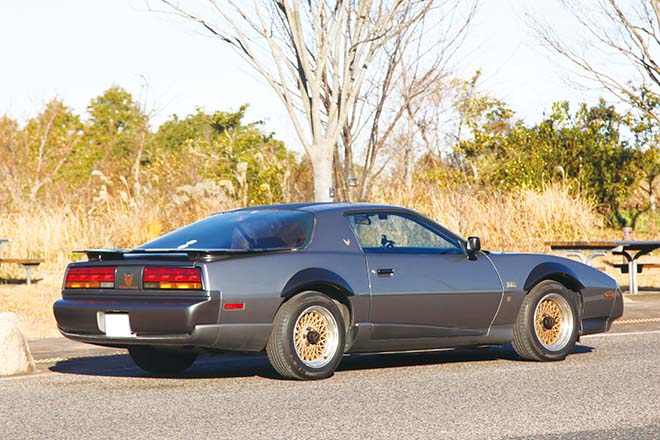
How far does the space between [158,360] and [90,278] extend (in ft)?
3.44

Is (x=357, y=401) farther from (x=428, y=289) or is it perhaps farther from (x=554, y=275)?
(x=554, y=275)

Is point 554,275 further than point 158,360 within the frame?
Yes

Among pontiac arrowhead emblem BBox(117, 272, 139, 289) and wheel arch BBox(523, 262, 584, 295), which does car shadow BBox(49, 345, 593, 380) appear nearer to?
wheel arch BBox(523, 262, 584, 295)

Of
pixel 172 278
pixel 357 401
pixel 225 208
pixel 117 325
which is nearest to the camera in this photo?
pixel 357 401

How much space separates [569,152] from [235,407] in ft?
76.4

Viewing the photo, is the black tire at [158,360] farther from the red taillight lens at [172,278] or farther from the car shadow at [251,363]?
the red taillight lens at [172,278]

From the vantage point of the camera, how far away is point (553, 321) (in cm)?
954

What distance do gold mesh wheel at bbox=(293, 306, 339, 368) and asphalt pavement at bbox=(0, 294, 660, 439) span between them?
20 cm

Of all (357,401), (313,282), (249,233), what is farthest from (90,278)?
(357,401)

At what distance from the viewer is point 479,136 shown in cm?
3425

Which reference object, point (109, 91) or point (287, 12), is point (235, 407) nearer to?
point (287, 12)

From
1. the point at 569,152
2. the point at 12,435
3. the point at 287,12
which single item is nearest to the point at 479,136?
the point at 569,152

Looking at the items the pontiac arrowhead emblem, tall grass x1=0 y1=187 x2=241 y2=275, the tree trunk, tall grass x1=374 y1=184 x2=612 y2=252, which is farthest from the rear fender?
tall grass x1=374 y1=184 x2=612 y2=252

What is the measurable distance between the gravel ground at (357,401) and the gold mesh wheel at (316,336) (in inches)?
8.4
